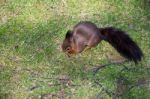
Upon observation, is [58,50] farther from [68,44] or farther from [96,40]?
[96,40]

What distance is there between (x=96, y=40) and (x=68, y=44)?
34cm

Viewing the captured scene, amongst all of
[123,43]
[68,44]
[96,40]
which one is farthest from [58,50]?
[123,43]

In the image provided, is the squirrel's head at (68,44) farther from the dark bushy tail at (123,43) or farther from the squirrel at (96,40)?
the dark bushy tail at (123,43)

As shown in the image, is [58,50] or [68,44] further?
[58,50]

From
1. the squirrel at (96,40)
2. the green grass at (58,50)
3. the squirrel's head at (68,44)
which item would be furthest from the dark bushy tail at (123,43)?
the squirrel's head at (68,44)

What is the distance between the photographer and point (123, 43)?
15.4 feet

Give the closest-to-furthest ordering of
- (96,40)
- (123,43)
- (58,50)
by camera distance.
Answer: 1. (123,43)
2. (96,40)
3. (58,50)

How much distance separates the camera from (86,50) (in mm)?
4969

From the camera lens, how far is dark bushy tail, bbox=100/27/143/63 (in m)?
4.66

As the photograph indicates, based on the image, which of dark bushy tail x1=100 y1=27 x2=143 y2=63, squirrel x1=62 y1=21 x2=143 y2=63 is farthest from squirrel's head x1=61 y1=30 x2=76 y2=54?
dark bushy tail x1=100 y1=27 x2=143 y2=63

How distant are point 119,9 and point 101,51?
31.9 inches

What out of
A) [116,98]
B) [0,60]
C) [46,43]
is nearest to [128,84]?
[116,98]

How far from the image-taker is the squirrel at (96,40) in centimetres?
469

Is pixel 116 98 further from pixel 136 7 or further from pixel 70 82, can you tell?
pixel 136 7
